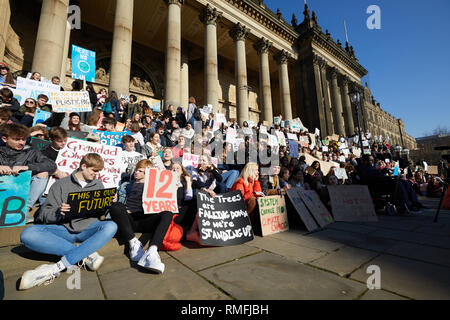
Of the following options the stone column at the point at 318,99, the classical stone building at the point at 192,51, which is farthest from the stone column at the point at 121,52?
the stone column at the point at 318,99

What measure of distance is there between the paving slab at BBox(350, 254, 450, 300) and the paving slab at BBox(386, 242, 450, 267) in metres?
0.18

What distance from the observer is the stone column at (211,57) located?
13.7m

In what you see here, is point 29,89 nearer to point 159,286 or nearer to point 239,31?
point 159,286

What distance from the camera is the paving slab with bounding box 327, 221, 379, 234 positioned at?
11.9ft

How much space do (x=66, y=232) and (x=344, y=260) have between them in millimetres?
3326

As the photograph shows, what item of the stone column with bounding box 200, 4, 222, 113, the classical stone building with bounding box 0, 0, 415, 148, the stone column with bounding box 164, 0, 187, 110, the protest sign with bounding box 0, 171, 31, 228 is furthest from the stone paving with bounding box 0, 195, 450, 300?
the stone column with bounding box 200, 4, 222, 113

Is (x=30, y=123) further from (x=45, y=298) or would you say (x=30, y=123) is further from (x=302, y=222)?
(x=302, y=222)

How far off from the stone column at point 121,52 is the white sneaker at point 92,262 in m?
9.05

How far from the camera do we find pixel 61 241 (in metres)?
2.23

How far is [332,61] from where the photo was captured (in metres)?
23.9

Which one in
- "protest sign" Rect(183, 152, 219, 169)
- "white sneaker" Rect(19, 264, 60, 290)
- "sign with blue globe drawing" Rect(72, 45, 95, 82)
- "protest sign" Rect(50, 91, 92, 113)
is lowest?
"white sneaker" Rect(19, 264, 60, 290)

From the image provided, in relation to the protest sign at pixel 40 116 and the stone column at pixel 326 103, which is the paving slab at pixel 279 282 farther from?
the stone column at pixel 326 103

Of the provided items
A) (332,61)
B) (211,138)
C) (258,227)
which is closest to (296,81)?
(332,61)

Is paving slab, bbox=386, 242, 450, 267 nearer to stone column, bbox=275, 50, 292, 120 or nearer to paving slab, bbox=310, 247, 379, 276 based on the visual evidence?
paving slab, bbox=310, 247, 379, 276
